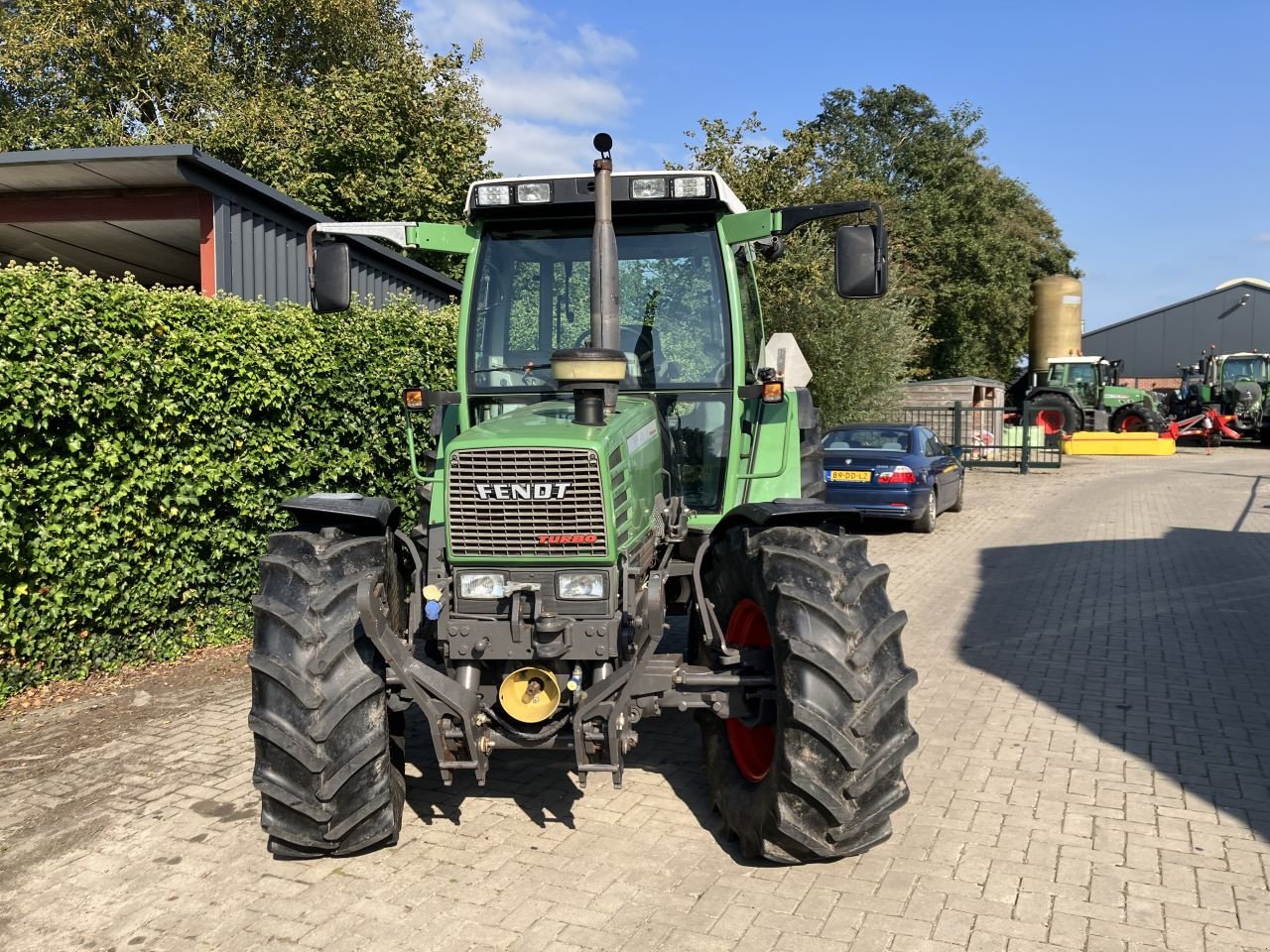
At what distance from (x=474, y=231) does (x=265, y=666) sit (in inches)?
95.7

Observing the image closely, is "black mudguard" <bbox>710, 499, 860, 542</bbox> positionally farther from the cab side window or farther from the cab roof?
the cab roof

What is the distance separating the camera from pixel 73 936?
3.48 meters

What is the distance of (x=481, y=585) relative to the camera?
149 inches

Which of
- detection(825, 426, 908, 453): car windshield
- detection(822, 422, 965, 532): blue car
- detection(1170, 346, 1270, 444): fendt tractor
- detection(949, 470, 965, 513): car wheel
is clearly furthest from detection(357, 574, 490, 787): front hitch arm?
detection(1170, 346, 1270, 444): fendt tractor

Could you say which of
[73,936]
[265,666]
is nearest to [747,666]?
[265,666]

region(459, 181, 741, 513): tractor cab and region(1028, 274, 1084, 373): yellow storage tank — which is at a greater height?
region(1028, 274, 1084, 373): yellow storage tank

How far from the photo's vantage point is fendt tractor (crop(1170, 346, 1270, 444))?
100 ft

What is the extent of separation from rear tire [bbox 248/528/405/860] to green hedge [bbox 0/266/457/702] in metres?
2.53

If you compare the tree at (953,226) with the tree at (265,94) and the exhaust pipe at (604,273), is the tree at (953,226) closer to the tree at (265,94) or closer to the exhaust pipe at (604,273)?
the tree at (265,94)

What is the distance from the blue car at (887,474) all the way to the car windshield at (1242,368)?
909 inches

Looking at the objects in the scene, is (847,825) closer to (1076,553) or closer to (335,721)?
(335,721)

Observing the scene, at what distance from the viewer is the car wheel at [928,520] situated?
13555mm

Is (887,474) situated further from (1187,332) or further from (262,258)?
(1187,332)

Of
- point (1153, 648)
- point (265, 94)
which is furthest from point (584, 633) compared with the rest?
point (265, 94)
